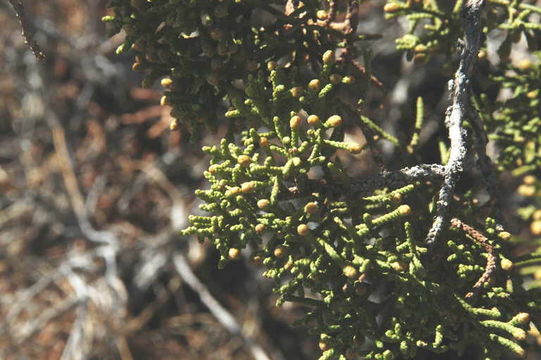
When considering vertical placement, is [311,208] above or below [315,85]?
below

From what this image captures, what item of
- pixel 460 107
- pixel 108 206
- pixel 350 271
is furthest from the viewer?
pixel 108 206

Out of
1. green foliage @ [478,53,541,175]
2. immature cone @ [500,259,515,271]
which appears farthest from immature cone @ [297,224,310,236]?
green foliage @ [478,53,541,175]

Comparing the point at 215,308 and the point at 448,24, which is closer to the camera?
the point at 448,24

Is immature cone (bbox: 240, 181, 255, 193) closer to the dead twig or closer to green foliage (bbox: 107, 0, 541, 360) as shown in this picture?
green foliage (bbox: 107, 0, 541, 360)

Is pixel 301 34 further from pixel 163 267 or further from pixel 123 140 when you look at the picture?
pixel 123 140

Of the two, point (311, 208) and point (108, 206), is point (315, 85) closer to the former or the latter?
point (311, 208)

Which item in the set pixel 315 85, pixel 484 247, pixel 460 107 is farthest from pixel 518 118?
pixel 315 85
